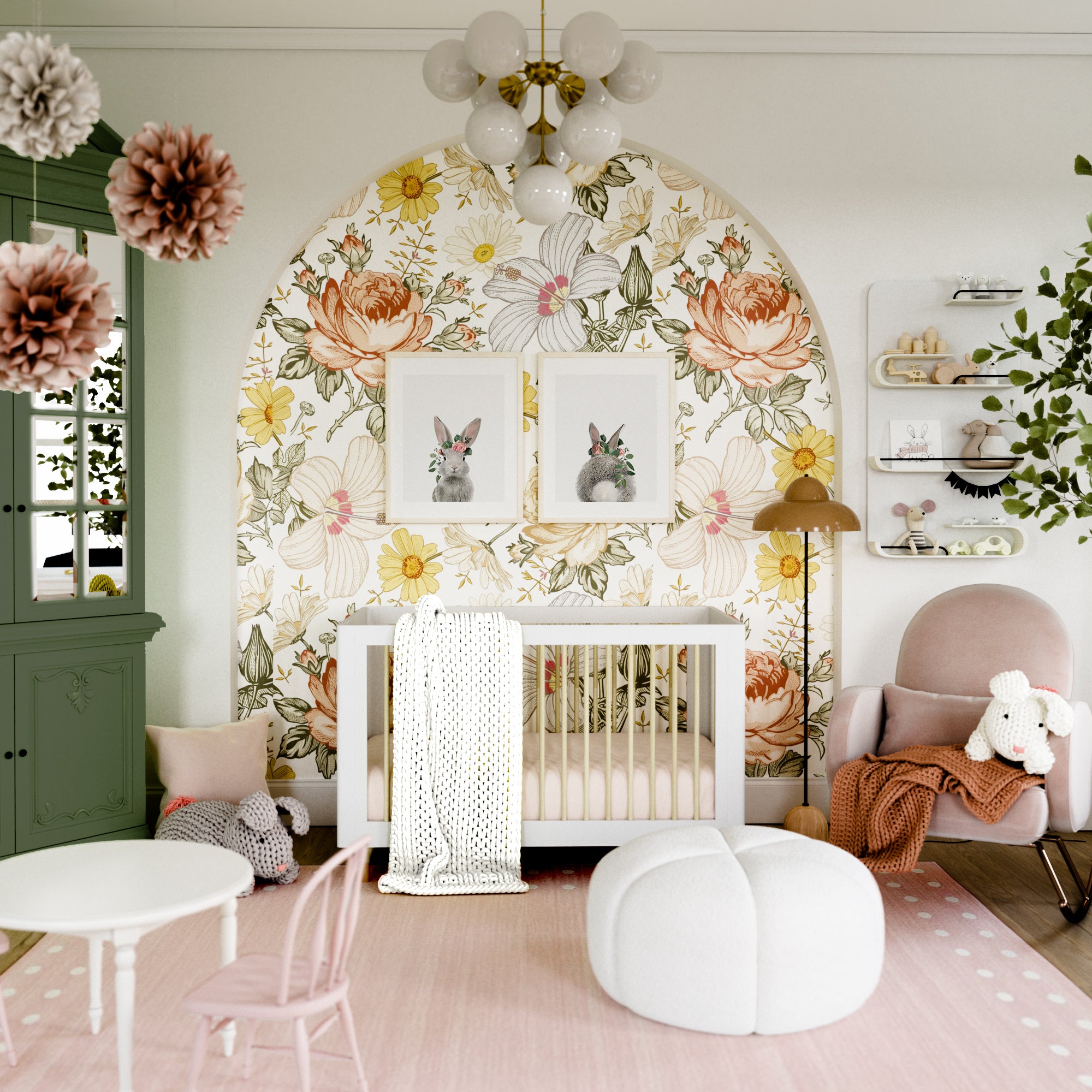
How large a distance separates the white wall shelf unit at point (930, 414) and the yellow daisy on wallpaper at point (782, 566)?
0.26 meters

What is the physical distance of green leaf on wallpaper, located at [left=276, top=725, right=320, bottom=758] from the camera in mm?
3445

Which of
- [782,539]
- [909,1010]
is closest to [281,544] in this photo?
[782,539]

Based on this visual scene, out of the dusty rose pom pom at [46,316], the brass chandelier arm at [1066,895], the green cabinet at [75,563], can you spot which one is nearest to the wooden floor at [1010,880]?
the brass chandelier arm at [1066,895]

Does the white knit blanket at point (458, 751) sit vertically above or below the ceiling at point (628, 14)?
below

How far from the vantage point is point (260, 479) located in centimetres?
342

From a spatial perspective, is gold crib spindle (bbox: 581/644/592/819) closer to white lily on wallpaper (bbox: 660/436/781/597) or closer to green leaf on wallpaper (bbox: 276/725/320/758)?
white lily on wallpaper (bbox: 660/436/781/597)

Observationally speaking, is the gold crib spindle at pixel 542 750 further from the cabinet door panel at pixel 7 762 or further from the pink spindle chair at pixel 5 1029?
the cabinet door panel at pixel 7 762

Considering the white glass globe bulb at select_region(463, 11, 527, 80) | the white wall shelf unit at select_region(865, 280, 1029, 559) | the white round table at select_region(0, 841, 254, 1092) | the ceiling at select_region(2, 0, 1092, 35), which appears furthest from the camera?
the white wall shelf unit at select_region(865, 280, 1029, 559)

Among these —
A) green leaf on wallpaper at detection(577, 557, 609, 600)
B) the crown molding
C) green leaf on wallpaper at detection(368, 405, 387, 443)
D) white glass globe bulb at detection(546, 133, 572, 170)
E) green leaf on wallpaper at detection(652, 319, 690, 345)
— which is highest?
the crown molding

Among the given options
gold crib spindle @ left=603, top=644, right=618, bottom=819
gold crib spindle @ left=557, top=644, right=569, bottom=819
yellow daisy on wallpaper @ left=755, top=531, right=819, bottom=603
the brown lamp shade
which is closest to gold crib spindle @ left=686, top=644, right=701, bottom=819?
gold crib spindle @ left=603, top=644, right=618, bottom=819

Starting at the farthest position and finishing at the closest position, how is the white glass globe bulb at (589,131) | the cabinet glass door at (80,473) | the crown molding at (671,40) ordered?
the crown molding at (671,40), the cabinet glass door at (80,473), the white glass globe bulb at (589,131)

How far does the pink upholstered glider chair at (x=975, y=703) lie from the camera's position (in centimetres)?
254

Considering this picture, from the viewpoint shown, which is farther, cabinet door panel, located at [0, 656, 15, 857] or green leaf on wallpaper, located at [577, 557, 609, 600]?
green leaf on wallpaper, located at [577, 557, 609, 600]

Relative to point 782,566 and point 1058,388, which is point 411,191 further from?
point 1058,388
